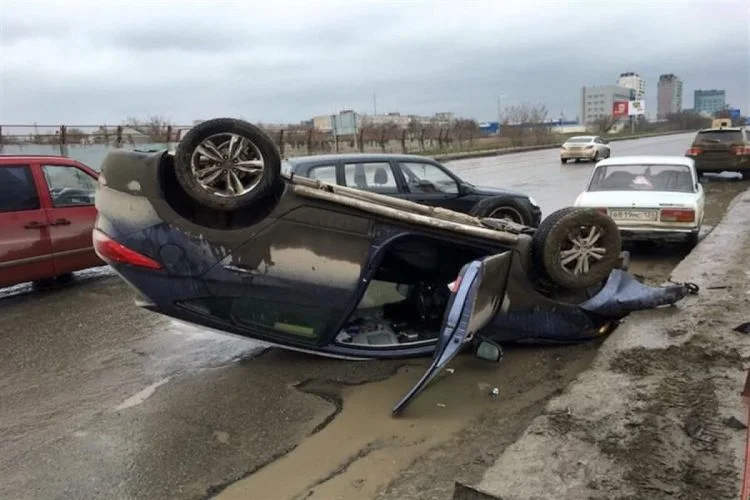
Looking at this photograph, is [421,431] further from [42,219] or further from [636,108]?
[636,108]

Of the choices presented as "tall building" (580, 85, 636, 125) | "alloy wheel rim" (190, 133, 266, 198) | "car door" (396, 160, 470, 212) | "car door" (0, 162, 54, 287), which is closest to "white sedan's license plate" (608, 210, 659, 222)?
"car door" (396, 160, 470, 212)

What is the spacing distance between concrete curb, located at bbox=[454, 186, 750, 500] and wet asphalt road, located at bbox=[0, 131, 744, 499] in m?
1.29

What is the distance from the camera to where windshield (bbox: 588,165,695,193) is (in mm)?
9734

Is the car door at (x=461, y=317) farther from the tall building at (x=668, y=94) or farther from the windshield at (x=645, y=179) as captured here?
the tall building at (x=668, y=94)

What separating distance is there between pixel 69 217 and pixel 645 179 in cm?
823

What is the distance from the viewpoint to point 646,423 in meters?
3.75

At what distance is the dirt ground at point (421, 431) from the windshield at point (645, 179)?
517cm

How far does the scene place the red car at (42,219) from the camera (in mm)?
7125

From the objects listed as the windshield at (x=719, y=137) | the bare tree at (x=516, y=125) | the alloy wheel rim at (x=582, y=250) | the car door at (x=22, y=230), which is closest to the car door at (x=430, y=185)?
the alloy wheel rim at (x=582, y=250)

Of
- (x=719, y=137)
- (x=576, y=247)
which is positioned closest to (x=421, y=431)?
(x=576, y=247)

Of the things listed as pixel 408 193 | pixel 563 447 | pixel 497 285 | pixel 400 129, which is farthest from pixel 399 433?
pixel 400 129

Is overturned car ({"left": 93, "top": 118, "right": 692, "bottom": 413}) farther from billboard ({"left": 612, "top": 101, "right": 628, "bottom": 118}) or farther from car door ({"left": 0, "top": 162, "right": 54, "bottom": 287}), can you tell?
billboard ({"left": 612, "top": 101, "right": 628, "bottom": 118})

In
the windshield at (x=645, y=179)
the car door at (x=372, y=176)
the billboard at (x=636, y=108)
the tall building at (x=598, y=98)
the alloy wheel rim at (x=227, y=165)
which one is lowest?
the windshield at (x=645, y=179)

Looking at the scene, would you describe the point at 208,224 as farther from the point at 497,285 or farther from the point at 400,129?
the point at 400,129
